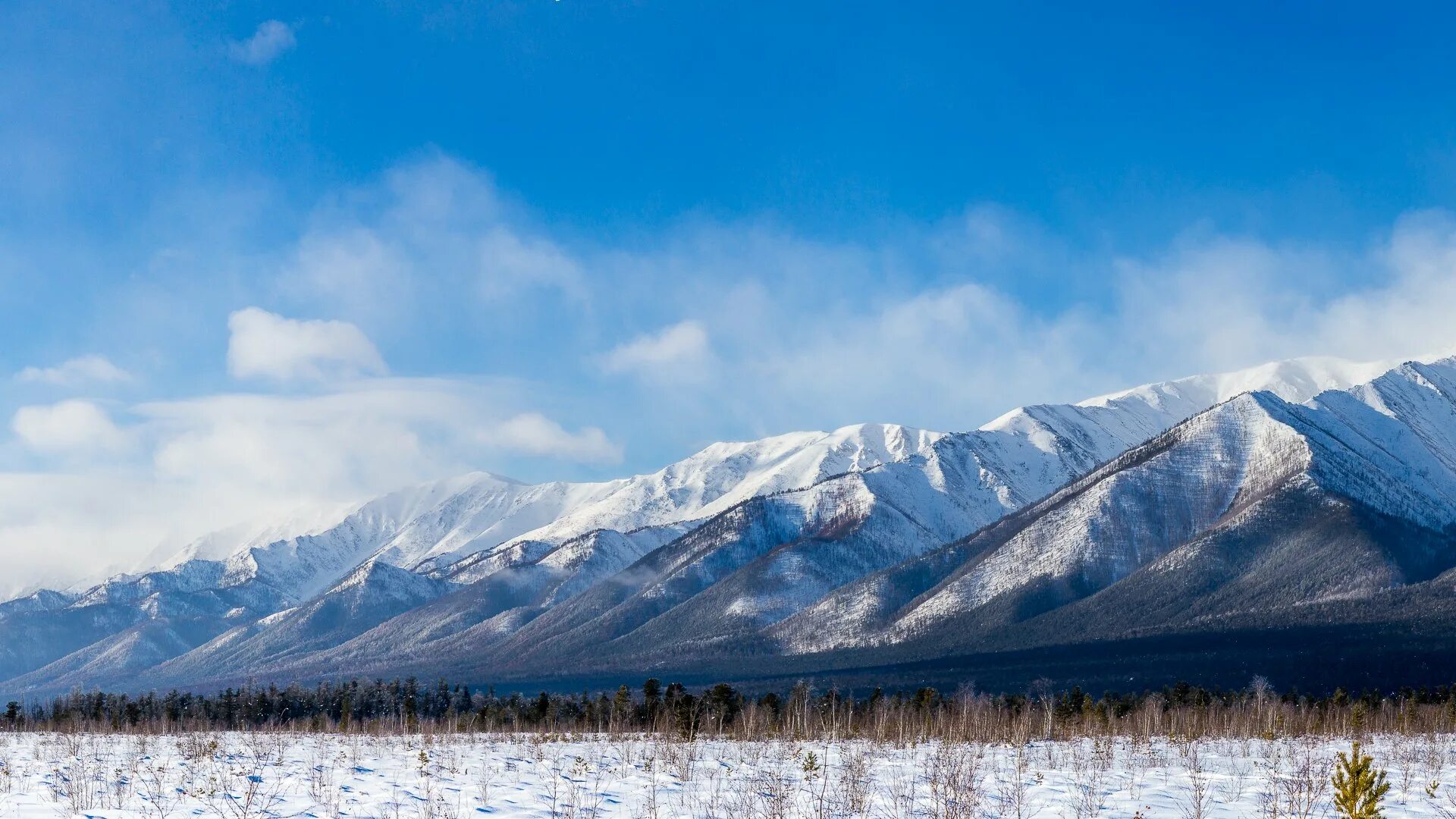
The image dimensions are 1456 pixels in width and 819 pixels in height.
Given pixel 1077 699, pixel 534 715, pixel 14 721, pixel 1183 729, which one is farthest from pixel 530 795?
pixel 1077 699

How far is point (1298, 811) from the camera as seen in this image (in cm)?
2261

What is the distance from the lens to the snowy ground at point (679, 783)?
909 inches

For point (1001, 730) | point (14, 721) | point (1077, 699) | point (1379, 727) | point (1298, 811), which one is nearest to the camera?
point (1298, 811)

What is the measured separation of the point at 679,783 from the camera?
2906 cm

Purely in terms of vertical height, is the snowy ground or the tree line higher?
the snowy ground

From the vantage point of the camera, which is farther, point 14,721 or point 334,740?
point 14,721

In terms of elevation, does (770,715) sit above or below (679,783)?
below

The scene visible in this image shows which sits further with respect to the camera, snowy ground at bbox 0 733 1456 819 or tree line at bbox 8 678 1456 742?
tree line at bbox 8 678 1456 742

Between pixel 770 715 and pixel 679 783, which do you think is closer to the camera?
pixel 679 783

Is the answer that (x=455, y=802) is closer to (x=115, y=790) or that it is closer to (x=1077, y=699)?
(x=115, y=790)

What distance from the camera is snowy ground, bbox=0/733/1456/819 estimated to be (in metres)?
23.1

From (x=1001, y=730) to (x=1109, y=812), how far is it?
124 ft

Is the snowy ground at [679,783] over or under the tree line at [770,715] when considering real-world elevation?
over

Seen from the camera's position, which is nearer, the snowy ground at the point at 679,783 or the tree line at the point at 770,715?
the snowy ground at the point at 679,783
